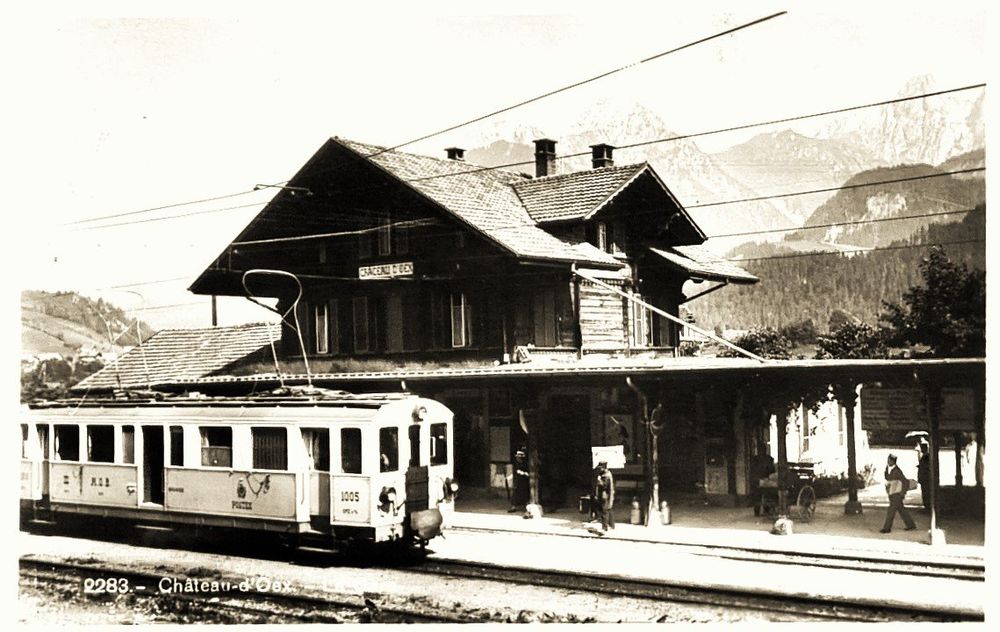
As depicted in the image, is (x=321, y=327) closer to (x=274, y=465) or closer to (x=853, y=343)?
(x=274, y=465)

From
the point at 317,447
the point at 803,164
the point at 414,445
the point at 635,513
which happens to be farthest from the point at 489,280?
the point at 803,164

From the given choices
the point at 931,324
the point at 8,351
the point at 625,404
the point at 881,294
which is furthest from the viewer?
the point at 881,294

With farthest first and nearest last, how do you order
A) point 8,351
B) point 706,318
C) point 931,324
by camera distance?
point 706,318 → point 931,324 → point 8,351

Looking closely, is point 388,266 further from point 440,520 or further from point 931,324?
point 931,324

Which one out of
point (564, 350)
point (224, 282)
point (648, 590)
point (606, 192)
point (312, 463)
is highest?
point (606, 192)

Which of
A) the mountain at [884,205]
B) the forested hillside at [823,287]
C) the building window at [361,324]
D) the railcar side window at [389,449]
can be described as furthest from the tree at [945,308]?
the railcar side window at [389,449]

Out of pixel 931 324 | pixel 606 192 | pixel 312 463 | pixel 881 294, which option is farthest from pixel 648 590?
pixel 881 294

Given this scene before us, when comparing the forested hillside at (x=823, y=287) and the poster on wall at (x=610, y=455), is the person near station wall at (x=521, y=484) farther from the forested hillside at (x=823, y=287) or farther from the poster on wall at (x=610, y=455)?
the forested hillside at (x=823, y=287)
